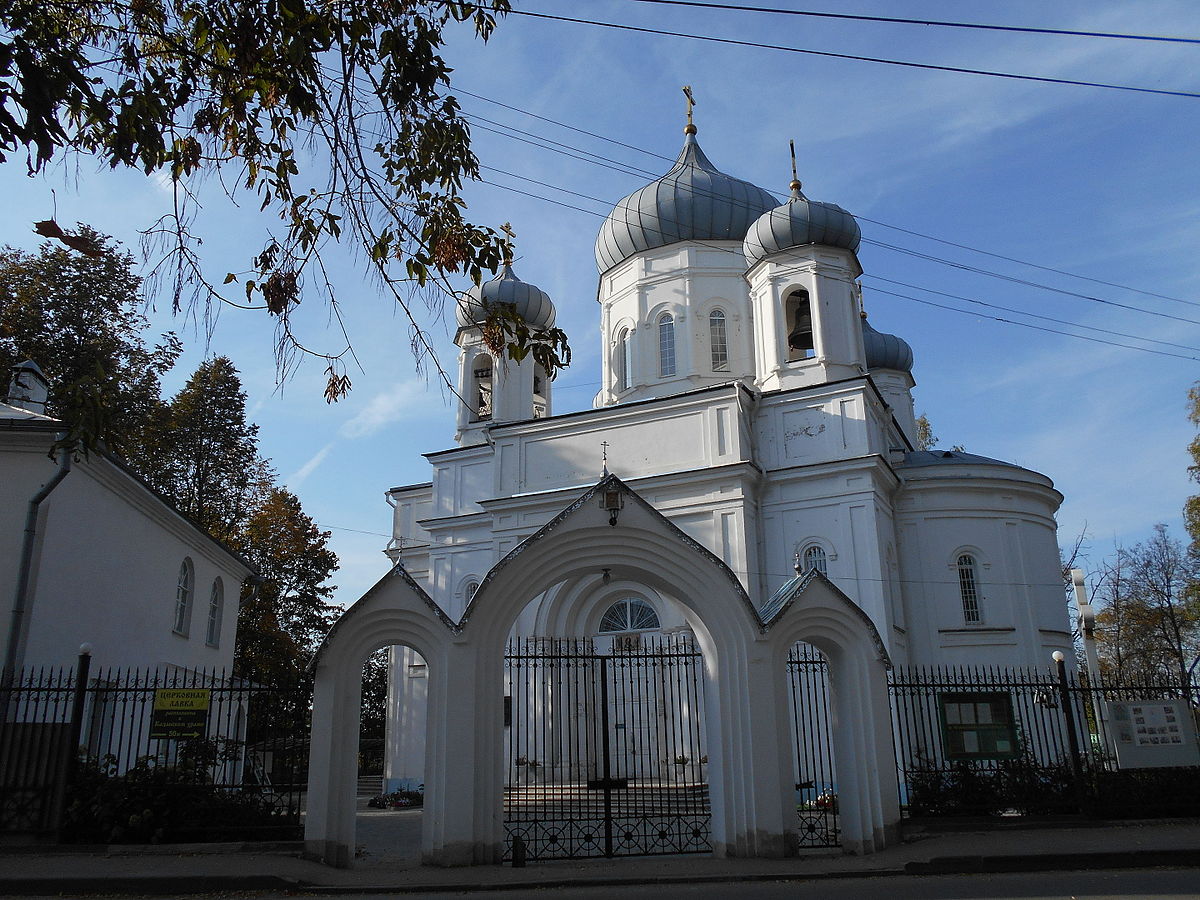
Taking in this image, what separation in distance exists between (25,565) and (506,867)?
8673 millimetres

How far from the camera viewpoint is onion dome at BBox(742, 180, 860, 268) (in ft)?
80.1

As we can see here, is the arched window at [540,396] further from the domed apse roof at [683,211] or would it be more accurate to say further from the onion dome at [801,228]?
the onion dome at [801,228]

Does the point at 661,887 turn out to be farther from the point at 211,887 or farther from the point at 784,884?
the point at 211,887

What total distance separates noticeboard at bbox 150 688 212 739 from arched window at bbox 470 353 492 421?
15921mm

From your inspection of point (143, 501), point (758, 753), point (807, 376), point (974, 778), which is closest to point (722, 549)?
point (807, 376)

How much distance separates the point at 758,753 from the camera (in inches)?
440

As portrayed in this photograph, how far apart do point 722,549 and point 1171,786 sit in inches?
387

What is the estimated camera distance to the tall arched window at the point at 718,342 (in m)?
26.3

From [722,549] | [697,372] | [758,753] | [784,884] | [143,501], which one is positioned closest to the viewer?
[784,884]

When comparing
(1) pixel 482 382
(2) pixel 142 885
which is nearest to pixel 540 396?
Result: (1) pixel 482 382

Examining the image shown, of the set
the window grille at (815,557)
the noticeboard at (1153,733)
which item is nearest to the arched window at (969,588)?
the window grille at (815,557)

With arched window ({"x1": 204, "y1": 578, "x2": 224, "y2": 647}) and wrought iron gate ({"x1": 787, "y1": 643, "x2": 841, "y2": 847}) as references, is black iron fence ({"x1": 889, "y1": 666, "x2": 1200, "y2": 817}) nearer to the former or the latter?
wrought iron gate ({"x1": 787, "y1": 643, "x2": 841, "y2": 847})

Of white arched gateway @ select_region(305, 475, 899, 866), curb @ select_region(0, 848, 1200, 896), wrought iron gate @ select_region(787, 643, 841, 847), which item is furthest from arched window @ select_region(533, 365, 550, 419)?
curb @ select_region(0, 848, 1200, 896)

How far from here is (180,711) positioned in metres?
12.3
